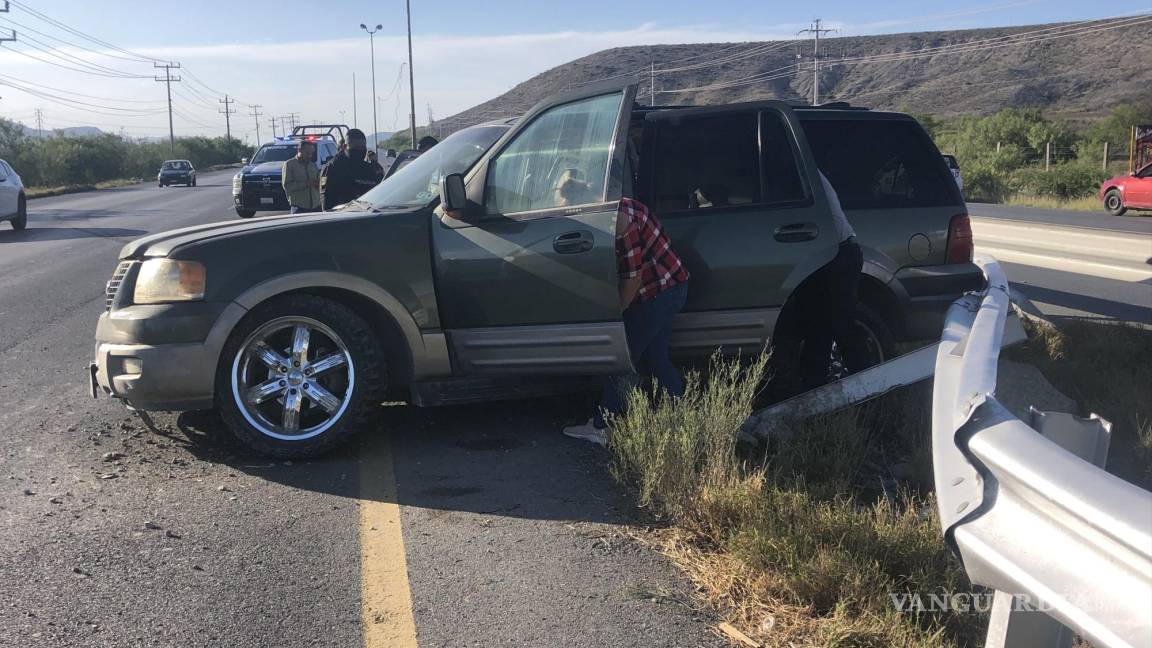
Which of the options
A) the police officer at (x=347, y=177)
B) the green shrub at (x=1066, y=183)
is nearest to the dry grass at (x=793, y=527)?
the police officer at (x=347, y=177)

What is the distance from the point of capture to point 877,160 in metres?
6.38

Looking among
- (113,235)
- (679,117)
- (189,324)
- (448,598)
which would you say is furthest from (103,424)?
(113,235)

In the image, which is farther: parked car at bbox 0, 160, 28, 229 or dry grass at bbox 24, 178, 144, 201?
dry grass at bbox 24, 178, 144, 201

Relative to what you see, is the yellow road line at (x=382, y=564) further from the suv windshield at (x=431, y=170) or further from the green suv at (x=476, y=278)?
the suv windshield at (x=431, y=170)

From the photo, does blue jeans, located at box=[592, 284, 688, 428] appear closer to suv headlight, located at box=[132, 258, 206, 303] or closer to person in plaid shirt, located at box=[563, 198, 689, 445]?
person in plaid shirt, located at box=[563, 198, 689, 445]

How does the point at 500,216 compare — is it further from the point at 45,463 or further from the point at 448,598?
the point at 45,463

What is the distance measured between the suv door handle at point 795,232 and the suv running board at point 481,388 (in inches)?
53.5

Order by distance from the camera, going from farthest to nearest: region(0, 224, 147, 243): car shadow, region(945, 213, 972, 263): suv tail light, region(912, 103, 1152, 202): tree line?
region(912, 103, 1152, 202): tree line, region(0, 224, 147, 243): car shadow, region(945, 213, 972, 263): suv tail light

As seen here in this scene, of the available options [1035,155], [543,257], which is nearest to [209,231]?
[543,257]

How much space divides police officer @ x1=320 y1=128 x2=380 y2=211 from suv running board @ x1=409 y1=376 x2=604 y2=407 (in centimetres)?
605

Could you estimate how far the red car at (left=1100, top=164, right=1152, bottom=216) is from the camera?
85.9 ft

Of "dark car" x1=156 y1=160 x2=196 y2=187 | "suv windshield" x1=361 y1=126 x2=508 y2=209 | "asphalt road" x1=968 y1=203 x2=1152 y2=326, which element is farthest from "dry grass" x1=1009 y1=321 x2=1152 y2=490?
"dark car" x1=156 y1=160 x2=196 y2=187

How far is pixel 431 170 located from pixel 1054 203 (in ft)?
103

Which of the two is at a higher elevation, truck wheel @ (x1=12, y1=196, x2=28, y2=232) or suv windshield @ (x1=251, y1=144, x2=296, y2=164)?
suv windshield @ (x1=251, y1=144, x2=296, y2=164)
